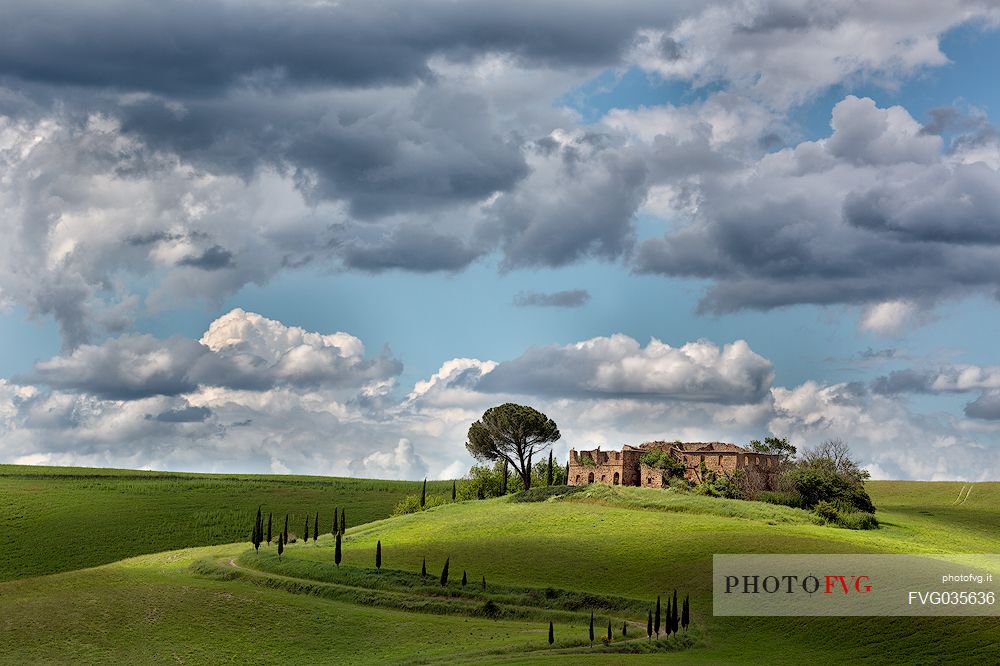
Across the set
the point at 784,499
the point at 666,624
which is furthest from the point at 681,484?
the point at 666,624

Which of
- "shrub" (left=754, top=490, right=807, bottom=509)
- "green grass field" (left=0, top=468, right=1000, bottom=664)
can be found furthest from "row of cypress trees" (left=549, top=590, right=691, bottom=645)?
"shrub" (left=754, top=490, right=807, bottom=509)

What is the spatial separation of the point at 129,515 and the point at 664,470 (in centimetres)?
7685

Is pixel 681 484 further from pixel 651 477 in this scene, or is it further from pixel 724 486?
pixel 724 486

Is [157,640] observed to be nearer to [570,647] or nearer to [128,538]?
[570,647]

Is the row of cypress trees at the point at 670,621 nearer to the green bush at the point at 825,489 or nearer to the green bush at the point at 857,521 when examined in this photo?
the green bush at the point at 857,521

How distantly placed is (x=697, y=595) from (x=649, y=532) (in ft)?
79.0

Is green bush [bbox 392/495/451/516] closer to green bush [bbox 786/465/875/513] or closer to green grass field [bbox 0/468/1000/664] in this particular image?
green grass field [bbox 0/468/1000/664]

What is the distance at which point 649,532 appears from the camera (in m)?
107

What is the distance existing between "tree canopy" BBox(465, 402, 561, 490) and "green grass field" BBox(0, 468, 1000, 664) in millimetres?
23278

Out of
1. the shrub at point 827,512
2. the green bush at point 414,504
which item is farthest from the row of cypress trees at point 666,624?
the green bush at point 414,504

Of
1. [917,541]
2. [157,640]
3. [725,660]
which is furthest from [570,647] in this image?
[917,541]

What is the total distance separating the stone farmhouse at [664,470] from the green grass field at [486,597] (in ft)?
34.4

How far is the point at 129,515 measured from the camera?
157125mm

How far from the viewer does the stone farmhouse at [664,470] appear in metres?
138
